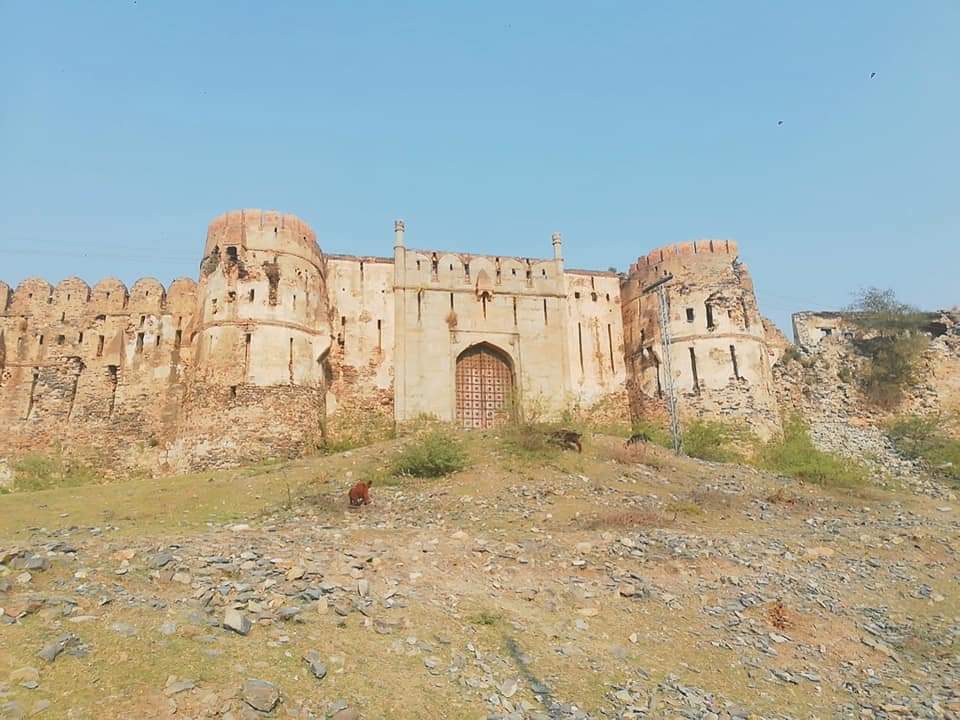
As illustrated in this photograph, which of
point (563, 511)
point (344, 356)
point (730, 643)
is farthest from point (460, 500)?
point (344, 356)

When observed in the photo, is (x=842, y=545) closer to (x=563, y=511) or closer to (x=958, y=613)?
(x=958, y=613)

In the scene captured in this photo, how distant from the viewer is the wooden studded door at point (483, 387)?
20703 millimetres

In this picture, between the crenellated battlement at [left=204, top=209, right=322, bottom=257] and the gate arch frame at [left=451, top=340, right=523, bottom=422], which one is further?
the gate arch frame at [left=451, top=340, right=523, bottom=422]

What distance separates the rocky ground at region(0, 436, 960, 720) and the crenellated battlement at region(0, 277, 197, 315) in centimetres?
887

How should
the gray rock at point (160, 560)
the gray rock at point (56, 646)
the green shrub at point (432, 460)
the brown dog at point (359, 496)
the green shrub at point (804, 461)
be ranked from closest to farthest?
the gray rock at point (56, 646)
the gray rock at point (160, 560)
the brown dog at point (359, 496)
the green shrub at point (432, 460)
the green shrub at point (804, 461)

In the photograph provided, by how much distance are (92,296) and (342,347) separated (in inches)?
281

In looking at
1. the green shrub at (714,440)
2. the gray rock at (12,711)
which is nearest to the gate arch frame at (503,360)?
the green shrub at (714,440)

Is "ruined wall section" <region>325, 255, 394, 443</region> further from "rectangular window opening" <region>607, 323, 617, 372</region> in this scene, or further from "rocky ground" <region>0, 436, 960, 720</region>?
"rocky ground" <region>0, 436, 960, 720</region>

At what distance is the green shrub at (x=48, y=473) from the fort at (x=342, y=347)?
41cm

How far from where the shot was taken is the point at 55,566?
7.19 metres

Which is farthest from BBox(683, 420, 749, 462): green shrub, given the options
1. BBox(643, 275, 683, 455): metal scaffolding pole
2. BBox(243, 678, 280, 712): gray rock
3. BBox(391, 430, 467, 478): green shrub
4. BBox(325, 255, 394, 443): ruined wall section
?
BBox(243, 678, 280, 712): gray rock

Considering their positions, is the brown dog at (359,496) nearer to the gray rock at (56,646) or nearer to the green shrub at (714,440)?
the gray rock at (56,646)

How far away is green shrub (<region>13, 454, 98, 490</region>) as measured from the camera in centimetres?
1783

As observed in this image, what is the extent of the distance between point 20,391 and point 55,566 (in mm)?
14391
